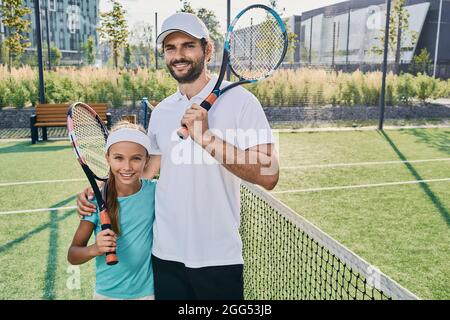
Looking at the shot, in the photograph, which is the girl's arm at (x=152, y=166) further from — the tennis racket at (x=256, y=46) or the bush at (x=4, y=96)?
the bush at (x=4, y=96)

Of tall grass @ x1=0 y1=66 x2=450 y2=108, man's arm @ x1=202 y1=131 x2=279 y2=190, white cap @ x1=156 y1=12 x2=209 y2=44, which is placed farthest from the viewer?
tall grass @ x1=0 y1=66 x2=450 y2=108

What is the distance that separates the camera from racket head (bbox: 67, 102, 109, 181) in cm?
293

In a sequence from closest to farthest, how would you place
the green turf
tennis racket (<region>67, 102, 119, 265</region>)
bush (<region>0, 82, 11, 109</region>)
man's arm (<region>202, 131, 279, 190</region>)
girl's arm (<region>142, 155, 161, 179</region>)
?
man's arm (<region>202, 131, 279, 190</region>) → tennis racket (<region>67, 102, 119, 265</region>) → girl's arm (<region>142, 155, 161, 179</region>) → the green turf → bush (<region>0, 82, 11, 109</region>)

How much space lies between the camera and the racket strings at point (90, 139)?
10.2ft

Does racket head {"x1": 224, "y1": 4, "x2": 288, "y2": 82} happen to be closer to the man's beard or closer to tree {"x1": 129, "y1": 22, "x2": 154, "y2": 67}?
the man's beard

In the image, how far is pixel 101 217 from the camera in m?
2.56

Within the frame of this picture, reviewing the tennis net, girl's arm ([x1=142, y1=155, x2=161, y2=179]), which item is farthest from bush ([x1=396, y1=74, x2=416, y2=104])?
girl's arm ([x1=142, y1=155, x2=161, y2=179])

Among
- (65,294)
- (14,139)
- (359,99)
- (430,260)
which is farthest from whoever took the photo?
(359,99)

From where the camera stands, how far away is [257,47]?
3.90 metres

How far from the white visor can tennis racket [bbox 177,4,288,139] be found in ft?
3.11

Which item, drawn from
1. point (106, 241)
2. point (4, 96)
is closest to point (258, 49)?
point (106, 241)

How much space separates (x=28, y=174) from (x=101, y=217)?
7.40 metres
